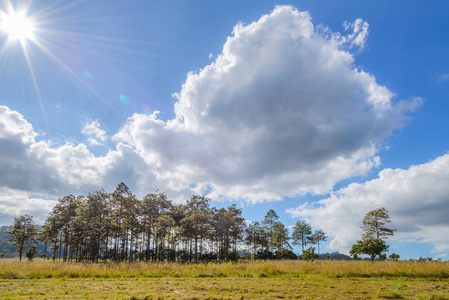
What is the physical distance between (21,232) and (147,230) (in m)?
30.6

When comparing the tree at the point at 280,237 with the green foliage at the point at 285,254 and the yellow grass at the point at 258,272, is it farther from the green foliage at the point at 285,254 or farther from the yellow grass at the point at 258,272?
the yellow grass at the point at 258,272

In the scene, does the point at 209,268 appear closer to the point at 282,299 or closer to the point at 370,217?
the point at 282,299

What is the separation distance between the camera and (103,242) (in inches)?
1944

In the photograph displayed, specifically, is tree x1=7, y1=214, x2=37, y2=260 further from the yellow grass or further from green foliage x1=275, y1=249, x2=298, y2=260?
green foliage x1=275, y1=249, x2=298, y2=260

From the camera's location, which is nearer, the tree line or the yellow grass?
the yellow grass

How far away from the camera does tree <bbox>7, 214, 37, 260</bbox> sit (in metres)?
55.6

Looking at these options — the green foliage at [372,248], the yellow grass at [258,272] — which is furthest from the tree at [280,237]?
the yellow grass at [258,272]

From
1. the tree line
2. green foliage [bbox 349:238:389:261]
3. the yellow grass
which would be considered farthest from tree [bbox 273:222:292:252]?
the yellow grass

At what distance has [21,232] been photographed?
56219 mm

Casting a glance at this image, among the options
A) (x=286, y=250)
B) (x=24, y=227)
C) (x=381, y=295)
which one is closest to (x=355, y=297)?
(x=381, y=295)

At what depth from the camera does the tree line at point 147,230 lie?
45.5 meters

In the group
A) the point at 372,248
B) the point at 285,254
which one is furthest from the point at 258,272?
the point at 285,254

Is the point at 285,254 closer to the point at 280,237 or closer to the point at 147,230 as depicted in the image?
the point at 280,237

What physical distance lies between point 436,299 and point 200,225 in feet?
156
